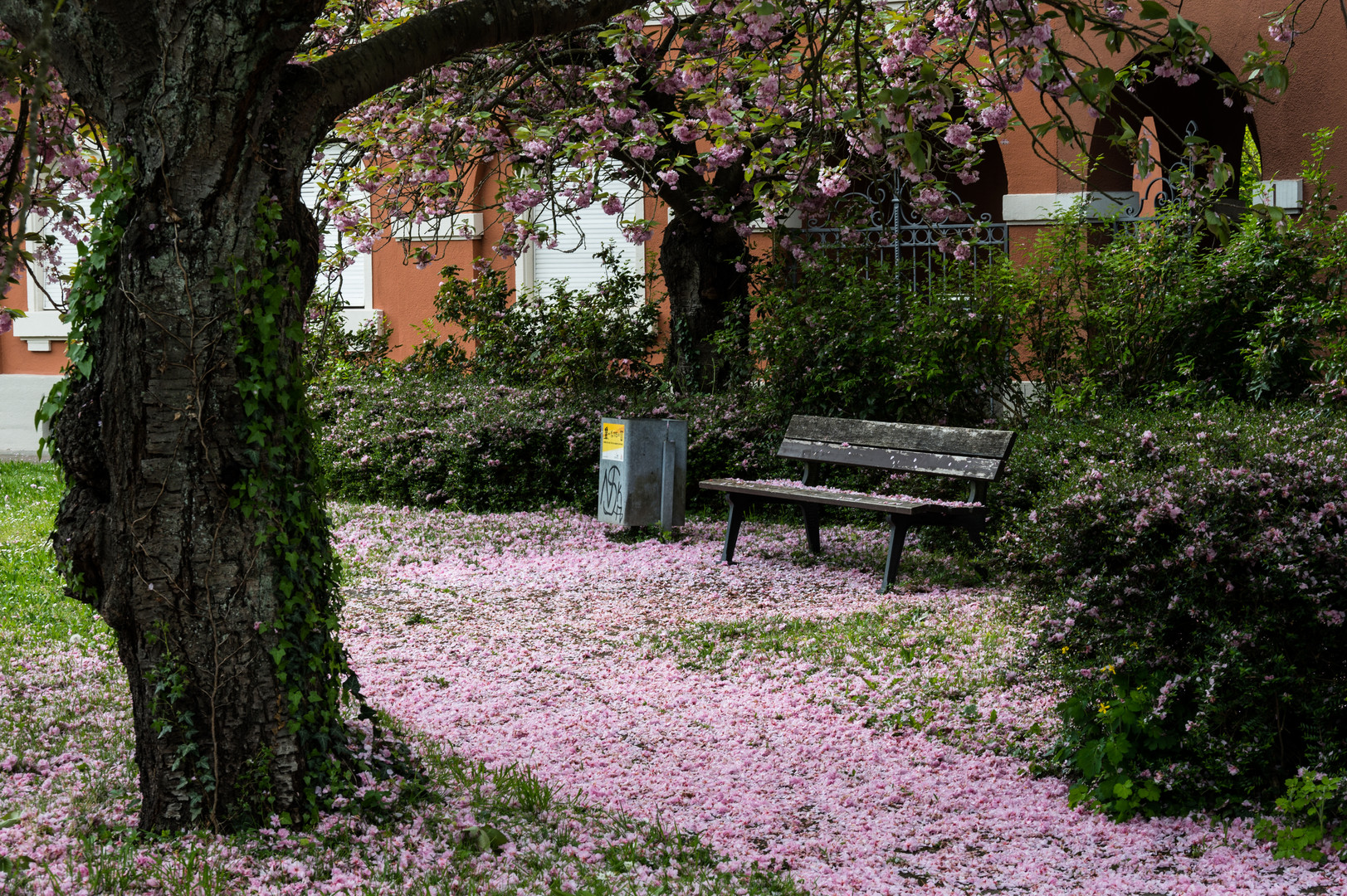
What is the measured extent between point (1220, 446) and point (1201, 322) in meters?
4.51

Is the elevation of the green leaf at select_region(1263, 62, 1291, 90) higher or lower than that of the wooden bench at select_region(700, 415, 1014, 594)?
higher

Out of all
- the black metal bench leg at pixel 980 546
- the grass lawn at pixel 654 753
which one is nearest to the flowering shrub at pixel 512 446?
the grass lawn at pixel 654 753

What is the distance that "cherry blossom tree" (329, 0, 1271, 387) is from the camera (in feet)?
18.4

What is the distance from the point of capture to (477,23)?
3.75 meters

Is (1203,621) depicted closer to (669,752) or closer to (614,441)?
(669,752)

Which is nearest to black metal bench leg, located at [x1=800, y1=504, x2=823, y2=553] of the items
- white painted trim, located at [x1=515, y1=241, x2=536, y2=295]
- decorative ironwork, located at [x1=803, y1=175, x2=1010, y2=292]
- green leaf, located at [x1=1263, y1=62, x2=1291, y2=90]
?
decorative ironwork, located at [x1=803, y1=175, x2=1010, y2=292]

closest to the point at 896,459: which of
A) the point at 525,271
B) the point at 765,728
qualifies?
the point at 765,728

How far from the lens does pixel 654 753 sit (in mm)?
4590

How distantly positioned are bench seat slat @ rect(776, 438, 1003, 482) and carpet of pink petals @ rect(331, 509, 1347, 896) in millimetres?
800

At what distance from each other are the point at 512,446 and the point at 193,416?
700cm

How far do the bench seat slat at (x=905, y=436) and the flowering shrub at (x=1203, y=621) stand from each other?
2828mm

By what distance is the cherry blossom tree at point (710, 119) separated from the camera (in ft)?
18.4

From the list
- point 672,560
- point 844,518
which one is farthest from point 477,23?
point 844,518

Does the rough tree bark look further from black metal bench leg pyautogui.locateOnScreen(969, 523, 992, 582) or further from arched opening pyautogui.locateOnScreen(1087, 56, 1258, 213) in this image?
arched opening pyautogui.locateOnScreen(1087, 56, 1258, 213)
